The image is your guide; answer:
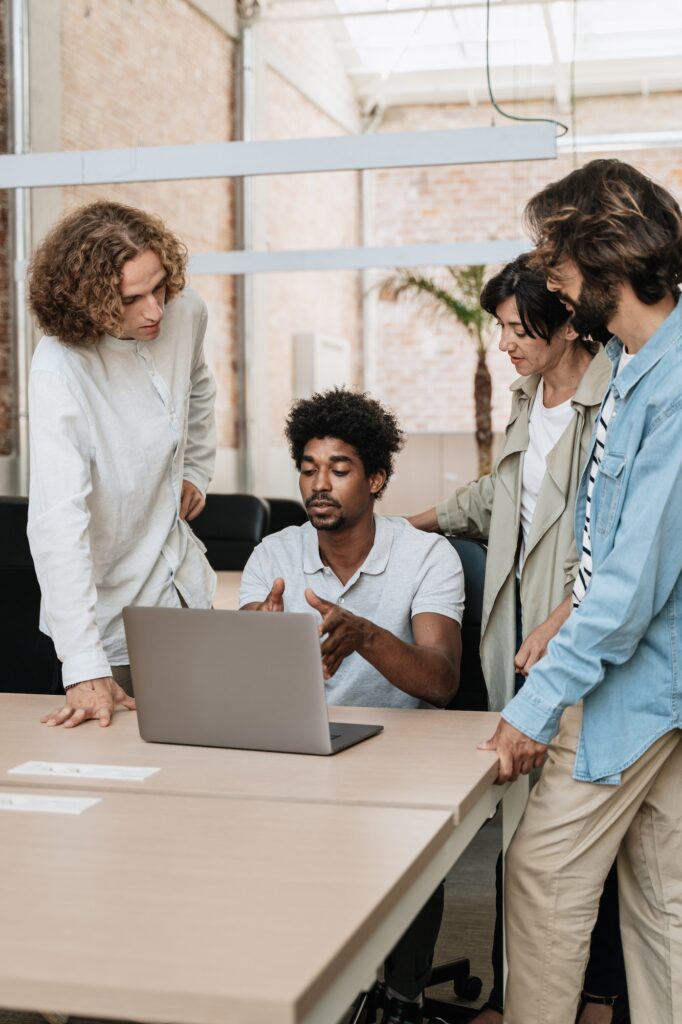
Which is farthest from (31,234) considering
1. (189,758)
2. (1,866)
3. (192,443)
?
(1,866)

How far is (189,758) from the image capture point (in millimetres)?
1801

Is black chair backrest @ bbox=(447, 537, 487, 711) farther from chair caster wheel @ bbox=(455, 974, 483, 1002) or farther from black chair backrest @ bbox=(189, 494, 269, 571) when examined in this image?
black chair backrest @ bbox=(189, 494, 269, 571)

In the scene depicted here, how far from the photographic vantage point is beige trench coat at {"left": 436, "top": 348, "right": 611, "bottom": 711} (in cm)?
235

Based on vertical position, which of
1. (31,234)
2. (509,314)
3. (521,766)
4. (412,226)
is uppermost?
(412,226)

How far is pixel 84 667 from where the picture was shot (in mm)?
2072

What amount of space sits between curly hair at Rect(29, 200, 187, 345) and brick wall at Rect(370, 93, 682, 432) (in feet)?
29.7

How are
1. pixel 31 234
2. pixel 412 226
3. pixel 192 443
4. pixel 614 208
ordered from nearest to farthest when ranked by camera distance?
pixel 614 208 < pixel 192 443 < pixel 31 234 < pixel 412 226

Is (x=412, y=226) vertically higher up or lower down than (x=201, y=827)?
higher up

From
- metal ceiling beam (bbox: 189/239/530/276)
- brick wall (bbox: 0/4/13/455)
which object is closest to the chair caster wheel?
metal ceiling beam (bbox: 189/239/530/276)

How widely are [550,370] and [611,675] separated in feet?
2.92

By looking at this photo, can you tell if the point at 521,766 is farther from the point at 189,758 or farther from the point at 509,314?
the point at 509,314

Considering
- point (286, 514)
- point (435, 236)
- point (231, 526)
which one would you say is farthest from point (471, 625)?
point (435, 236)

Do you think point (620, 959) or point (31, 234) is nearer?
point (620, 959)

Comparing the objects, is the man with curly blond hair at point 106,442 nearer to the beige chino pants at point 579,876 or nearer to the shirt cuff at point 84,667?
the shirt cuff at point 84,667
